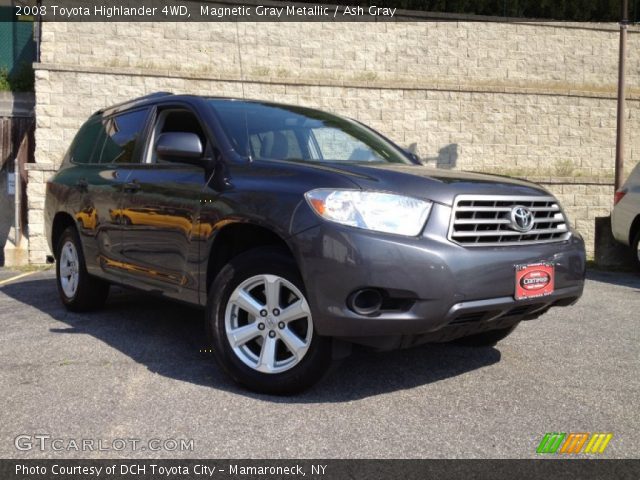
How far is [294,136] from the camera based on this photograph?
4.27 m

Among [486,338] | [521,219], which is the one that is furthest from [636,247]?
[521,219]

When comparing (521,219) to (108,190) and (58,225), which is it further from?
(58,225)

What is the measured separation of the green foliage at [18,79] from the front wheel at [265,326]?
13316mm

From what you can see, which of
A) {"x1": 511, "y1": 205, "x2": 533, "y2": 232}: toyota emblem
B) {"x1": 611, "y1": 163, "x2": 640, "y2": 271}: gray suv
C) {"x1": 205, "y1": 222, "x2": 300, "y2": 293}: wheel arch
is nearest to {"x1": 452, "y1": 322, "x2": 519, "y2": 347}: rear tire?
{"x1": 511, "y1": 205, "x2": 533, "y2": 232}: toyota emblem

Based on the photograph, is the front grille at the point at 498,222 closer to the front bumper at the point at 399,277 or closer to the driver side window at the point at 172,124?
the front bumper at the point at 399,277

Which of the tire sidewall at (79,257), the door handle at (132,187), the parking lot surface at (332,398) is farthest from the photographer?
the tire sidewall at (79,257)

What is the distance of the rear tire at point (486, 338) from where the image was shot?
440cm

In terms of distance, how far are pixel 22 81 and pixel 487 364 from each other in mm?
14350

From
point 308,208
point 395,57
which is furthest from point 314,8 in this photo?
point 308,208

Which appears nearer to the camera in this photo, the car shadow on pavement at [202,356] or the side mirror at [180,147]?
the car shadow on pavement at [202,356]

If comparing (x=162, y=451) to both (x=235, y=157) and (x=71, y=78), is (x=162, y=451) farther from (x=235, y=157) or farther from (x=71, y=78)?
(x=71, y=78)

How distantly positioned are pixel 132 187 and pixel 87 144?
1.64 metres

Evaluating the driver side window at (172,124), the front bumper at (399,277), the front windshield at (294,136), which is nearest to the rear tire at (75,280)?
the driver side window at (172,124)

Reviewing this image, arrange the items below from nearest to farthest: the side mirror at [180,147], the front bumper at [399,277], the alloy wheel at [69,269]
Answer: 1. the front bumper at [399,277]
2. the side mirror at [180,147]
3. the alloy wheel at [69,269]
